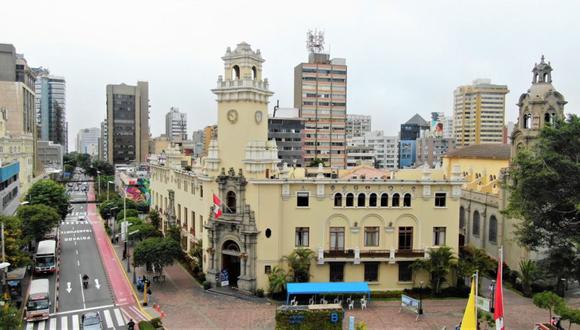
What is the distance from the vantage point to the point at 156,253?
48188mm

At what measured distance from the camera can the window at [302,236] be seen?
154 feet

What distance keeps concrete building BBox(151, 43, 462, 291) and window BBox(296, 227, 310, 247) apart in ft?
0.30

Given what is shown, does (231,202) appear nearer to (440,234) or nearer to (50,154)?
(440,234)

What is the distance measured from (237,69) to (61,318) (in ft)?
87.2

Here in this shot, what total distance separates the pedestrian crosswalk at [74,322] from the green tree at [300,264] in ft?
47.8

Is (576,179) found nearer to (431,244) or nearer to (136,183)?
(431,244)

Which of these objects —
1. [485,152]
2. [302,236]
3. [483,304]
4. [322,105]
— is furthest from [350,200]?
[322,105]

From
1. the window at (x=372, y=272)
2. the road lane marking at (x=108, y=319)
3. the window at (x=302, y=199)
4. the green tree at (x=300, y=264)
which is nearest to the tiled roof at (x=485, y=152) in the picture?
the window at (x=372, y=272)

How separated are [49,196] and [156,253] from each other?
3234 centimetres

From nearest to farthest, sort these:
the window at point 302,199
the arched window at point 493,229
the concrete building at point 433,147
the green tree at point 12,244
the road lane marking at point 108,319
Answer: the road lane marking at point 108,319 → the green tree at point 12,244 → the window at point 302,199 → the arched window at point 493,229 → the concrete building at point 433,147

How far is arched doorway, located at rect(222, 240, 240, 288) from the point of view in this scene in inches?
1880

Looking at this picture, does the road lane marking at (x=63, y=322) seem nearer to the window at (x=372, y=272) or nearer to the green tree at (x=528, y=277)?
the window at (x=372, y=272)

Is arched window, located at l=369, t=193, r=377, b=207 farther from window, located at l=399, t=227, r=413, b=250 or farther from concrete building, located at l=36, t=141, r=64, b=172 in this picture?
concrete building, located at l=36, t=141, r=64, b=172

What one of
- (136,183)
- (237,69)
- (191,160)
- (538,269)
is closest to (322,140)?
(136,183)
